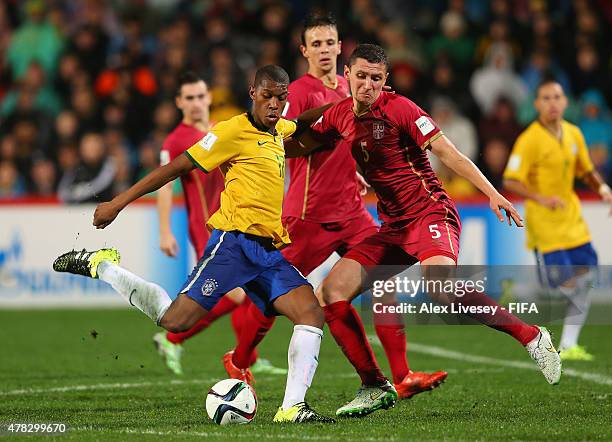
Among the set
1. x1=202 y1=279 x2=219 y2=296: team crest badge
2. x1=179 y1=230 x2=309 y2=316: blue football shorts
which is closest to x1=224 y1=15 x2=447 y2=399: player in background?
x1=179 y1=230 x2=309 y2=316: blue football shorts

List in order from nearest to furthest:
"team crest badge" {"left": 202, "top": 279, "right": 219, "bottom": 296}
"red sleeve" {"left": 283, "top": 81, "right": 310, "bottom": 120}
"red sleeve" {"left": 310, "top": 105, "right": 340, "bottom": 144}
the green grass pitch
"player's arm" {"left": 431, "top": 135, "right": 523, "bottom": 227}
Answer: the green grass pitch < "team crest badge" {"left": 202, "top": 279, "right": 219, "bottom": 296} < "player's arm" {"left": 431, "top": 135, "right": 523, "bottom": 227} < "red sleeve" {"left": 310, "top": 105, "right": 340, "bottom": 144} < "red sleeve" {"left": 283, "top": 81, "right": 310, "bottom": 120}

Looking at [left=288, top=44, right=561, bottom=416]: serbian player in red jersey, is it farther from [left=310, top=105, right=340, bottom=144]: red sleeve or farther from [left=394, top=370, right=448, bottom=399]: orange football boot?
[left=394, top=370, right=448, bottom=399]: orange football boot

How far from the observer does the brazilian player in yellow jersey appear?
727 cm

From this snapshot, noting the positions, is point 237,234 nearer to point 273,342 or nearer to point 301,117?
point 301,117

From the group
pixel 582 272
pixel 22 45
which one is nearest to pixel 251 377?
pixel 582 272

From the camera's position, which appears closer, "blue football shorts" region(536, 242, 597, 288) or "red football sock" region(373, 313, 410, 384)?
"red football sock" region(373, 313, 410, 384)

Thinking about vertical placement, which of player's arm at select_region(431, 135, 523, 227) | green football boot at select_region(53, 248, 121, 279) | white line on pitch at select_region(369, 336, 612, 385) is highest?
player's arm at select_region(431, 135, 523, 227)

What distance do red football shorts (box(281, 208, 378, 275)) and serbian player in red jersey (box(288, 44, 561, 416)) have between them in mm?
658

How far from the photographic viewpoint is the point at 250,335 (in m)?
9.02

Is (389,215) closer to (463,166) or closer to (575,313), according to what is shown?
(463,166)

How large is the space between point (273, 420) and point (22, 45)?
13055mm

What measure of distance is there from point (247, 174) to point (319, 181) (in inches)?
61.7

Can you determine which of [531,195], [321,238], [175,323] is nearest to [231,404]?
[175,323]

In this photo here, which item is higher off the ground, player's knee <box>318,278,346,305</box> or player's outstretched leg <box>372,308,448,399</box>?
player's knee <box>318,278,346,305</box>
